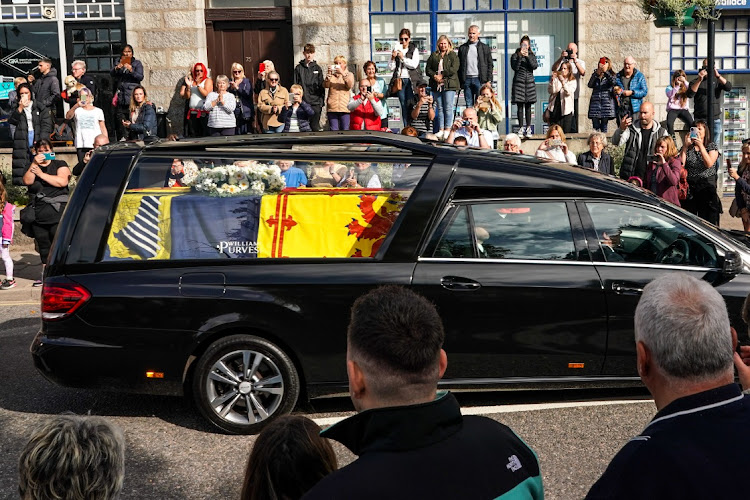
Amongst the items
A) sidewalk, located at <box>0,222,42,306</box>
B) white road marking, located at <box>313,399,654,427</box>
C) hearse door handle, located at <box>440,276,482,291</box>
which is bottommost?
white road marking, located at <box>313,399,654,427</box>

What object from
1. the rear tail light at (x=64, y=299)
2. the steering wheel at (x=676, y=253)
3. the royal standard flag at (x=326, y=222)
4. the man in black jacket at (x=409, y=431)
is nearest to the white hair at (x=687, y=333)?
the man in black jacket at (x=409, y=431)

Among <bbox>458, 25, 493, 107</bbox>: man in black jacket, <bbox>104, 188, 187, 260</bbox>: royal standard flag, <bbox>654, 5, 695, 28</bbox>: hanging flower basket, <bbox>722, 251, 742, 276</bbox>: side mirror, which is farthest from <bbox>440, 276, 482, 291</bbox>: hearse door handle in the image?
<bbox>458, 25, 493, 107</bbox>: man in black jacket

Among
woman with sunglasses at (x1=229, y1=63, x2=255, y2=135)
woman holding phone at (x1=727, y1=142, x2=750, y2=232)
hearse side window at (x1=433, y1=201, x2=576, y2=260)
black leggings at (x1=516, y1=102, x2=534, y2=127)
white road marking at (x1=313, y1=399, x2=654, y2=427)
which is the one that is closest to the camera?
hearse side window at (x1=433, y1=201, x2=576, y2=260)

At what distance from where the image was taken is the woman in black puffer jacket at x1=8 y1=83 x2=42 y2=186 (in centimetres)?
1641

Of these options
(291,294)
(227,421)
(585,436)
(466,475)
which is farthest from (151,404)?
(466,475)

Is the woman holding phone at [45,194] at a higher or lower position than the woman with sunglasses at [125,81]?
lower

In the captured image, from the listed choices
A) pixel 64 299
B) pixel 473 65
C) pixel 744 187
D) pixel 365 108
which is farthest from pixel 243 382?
pixel 473 65

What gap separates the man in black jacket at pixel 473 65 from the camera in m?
17.1

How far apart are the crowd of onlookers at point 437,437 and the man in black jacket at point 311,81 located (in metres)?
14.2

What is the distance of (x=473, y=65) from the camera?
17.1m

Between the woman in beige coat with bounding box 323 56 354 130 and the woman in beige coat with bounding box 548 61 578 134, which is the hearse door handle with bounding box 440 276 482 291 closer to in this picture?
Answer: the woman in beige coat with bounding box 323 56 354 130

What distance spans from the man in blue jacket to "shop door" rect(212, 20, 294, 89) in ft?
20.0

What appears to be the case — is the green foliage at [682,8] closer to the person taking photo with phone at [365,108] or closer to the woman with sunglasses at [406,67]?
the woman with sunglasses at [406,67]

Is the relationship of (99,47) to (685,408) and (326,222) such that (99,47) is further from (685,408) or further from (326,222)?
(685,408)
